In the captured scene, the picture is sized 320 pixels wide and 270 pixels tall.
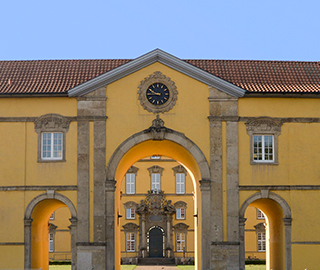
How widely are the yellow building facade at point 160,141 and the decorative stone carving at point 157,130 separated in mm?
54

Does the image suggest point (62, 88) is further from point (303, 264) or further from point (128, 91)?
point (303, 264)

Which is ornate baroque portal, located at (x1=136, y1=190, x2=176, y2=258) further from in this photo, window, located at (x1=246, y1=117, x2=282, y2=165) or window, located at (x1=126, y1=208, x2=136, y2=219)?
window, located at (x1=246, y1=117, x2=282, y2=165)

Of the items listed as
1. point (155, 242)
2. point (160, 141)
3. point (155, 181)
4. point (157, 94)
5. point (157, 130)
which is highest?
point (157, 94)

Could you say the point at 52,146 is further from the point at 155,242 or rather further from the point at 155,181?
the point at 155,242

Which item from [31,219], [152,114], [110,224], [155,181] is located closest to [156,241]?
[155,181]

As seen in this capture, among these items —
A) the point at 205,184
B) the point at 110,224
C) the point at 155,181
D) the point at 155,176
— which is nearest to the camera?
the point at 110,224

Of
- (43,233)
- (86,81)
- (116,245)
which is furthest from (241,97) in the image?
(43,233)

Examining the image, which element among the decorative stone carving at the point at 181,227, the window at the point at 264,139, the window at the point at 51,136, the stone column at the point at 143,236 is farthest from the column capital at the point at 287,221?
the stone column at the point at 143,236

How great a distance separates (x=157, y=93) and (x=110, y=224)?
7528 millimetres

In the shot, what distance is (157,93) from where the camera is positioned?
3544cm

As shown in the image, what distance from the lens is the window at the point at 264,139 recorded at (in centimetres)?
3512

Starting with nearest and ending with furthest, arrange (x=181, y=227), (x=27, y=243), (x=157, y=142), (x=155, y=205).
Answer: (x=27, y=243)
(x=157, y=142)
(x=181, y=227)
(x=155, y=205)

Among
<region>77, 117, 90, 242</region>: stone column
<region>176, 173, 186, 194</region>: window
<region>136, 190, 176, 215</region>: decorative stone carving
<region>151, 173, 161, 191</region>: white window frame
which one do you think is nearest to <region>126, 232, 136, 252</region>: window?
<region>136, 190, 176, 215</region>: decorative stone carving

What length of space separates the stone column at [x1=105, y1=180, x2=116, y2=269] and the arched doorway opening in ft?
97.6
